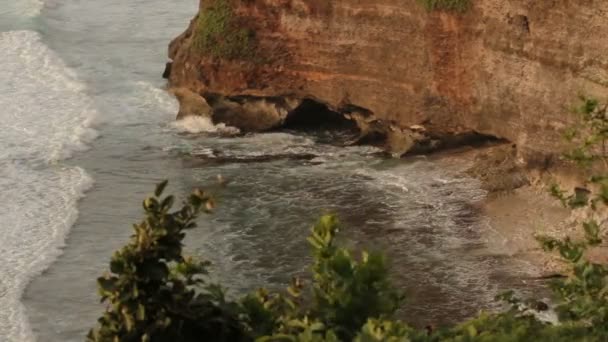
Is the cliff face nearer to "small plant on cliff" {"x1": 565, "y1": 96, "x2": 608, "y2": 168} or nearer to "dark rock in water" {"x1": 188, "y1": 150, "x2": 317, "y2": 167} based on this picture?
"dark rock in water" {"x1": 188, "y1": 150, "x2": 317, "y2": 167}

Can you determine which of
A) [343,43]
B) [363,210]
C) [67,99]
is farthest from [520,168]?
[67,99]

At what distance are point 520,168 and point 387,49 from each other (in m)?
3.74

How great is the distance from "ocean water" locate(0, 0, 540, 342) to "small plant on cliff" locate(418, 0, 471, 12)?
2.83 metres

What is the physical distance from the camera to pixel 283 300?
9156 mm

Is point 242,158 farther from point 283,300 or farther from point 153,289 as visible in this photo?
point 153,289

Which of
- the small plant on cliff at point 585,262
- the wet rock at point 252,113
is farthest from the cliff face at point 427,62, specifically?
the small plant on cliff at point 585,262

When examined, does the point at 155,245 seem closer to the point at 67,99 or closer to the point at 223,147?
the point at 223,147

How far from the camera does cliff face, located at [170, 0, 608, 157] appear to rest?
68.1 ft

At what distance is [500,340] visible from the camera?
9.00 metres

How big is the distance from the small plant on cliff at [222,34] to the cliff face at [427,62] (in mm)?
116

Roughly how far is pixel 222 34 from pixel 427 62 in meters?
4.80

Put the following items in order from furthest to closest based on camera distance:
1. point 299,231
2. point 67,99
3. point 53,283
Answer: point 67,99
point 299,231
point 53,283

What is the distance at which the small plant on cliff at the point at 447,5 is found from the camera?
891 inches

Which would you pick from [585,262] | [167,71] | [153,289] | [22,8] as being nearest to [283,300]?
[153,289]
